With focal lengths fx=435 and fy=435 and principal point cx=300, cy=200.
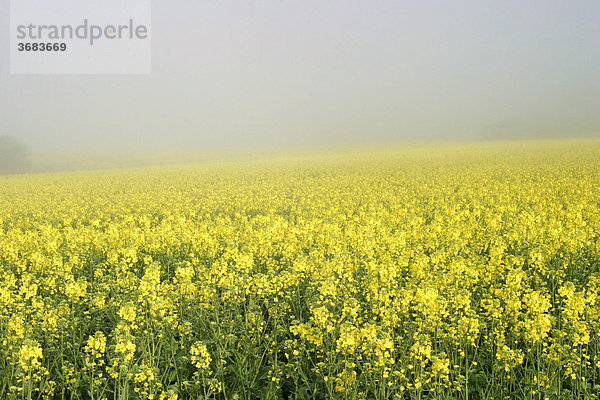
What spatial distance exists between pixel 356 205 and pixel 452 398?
1522cm

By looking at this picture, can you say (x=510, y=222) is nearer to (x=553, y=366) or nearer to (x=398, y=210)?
(x=398, y=210)

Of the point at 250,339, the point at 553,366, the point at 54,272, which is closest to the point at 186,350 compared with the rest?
the point at 250,339

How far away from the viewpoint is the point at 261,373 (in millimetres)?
6301

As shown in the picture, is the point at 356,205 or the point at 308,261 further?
the point at 356,205

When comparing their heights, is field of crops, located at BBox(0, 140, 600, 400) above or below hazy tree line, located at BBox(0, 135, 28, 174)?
below

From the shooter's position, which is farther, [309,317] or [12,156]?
[12,156]

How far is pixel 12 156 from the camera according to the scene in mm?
93438

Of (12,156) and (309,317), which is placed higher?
(12,156)

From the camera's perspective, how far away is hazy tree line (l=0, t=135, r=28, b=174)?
302 feet

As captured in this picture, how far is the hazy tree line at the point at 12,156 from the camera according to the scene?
9206 cm

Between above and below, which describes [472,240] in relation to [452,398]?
above

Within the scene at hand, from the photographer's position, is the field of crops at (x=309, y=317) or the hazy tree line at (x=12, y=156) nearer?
the field of crops at (x=309, y=317)

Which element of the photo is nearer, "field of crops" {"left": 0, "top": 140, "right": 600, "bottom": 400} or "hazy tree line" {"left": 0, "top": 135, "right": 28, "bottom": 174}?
"field of crops" {"left": 0, "top": 140, "right": 600, "bottom": 400}

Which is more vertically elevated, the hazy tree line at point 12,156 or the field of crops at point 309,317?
the hazy tree line at point 12,156
